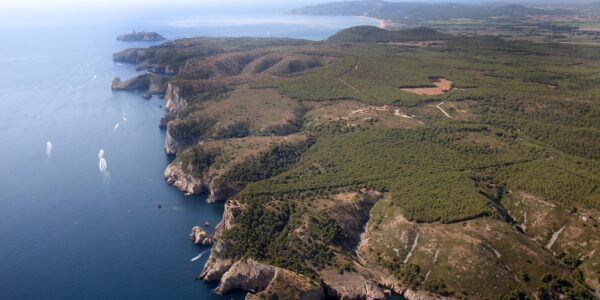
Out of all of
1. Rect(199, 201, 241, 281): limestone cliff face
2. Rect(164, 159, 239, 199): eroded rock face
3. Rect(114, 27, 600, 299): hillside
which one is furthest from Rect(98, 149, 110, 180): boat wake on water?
Rect(199, 201, 241, 281): limestone cliff face

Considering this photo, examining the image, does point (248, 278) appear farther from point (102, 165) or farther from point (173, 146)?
point (102, 165)

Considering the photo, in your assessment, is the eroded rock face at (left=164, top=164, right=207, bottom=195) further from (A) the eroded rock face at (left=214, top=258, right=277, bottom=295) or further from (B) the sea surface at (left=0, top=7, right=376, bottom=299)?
(A) the eroded rock face at (left=214, top=258, right=277, bottom=295)

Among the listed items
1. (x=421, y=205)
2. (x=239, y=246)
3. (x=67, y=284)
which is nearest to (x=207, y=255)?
(x=239, y=246)

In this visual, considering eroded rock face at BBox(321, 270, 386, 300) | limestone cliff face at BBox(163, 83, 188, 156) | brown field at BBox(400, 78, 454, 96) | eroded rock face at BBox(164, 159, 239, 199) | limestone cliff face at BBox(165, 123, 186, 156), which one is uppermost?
brown field at BBox(400, 78, 454, 96)

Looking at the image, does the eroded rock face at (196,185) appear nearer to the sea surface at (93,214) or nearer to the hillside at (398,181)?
the hillside at (398,181)

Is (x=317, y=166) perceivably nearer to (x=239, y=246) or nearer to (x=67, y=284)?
(x=239, y=246)

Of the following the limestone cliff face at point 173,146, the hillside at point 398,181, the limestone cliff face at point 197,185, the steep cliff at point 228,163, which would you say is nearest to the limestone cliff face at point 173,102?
the hillside at point 398,181
